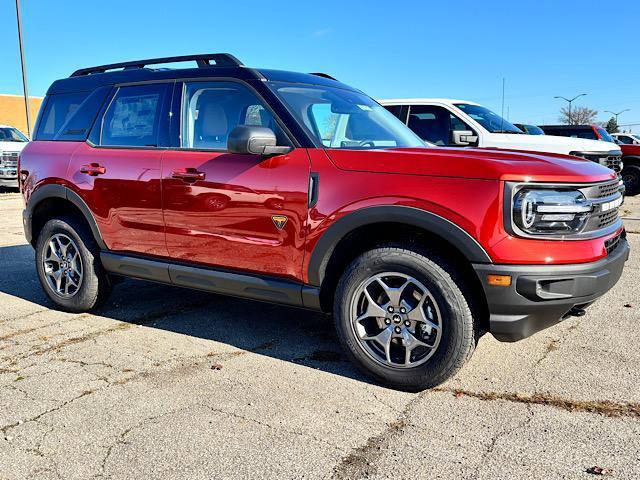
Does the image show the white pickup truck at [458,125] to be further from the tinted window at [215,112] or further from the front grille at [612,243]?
the front grille at [612,243]

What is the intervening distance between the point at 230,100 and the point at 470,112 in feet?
21.1

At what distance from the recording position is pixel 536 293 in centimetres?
302

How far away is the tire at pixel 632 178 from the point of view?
15.1m

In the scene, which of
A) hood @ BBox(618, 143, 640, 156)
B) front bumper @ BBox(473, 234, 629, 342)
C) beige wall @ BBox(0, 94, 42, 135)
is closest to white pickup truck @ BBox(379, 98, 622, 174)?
front bumper @ BBox(473, 234, 629, 342)

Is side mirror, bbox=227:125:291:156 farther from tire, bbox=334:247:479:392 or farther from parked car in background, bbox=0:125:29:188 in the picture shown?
parked car in background, bbox=0:125:29:188

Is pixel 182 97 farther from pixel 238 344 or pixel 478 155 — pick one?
pixel 478 155

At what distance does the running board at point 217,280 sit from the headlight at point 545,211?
1.27m

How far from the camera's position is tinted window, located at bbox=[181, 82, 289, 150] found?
13.2 ft

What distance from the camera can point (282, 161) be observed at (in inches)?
144

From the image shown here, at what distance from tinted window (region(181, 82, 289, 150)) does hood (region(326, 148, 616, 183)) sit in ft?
2.57

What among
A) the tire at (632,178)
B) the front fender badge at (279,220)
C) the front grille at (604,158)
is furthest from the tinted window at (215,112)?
the tire at (632,178)

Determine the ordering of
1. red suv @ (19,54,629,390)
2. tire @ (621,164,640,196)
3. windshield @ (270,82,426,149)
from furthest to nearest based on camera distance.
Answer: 1. tire @ (621,164,640,196)
2. windshield @ (270,82,426,149)
3. red suv @ (19,54,629,390)

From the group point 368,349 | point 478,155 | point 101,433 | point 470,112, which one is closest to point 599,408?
point 368,349

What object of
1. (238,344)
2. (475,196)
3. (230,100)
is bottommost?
(238,344)
